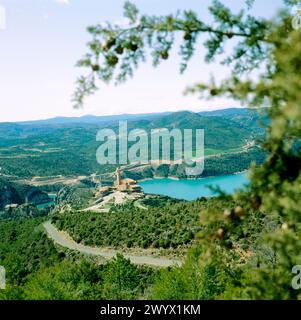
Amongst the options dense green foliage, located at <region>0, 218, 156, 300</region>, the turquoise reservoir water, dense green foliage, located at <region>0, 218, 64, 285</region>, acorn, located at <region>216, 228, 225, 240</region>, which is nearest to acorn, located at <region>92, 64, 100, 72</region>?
acorn, located at <region>216, 228, 225, 240</region>

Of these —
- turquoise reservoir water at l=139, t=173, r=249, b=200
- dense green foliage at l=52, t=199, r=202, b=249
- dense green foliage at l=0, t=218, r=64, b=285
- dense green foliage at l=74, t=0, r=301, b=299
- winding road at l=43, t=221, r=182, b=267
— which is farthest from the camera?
turquoise reservoir water at l=139, t=173, r=249, b=200

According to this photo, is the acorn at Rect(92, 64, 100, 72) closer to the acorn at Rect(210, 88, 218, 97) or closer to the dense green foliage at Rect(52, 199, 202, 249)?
the acorn at Rect(210, 88, 218, 97)

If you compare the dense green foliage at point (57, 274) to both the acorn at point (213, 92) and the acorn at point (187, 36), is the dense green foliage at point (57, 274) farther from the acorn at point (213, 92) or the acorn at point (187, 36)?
the acorn at point (213, 92)

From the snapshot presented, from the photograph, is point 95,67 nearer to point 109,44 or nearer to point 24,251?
point 109,44

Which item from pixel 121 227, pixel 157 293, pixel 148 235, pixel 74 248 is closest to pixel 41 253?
pixel 74 248

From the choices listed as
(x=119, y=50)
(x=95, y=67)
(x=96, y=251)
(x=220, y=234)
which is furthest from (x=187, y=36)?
(x=96, y=251)

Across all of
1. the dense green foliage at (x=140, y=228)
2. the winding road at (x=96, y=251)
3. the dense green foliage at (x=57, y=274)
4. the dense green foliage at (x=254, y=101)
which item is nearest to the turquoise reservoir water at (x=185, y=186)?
the dense green foliage at (x=57, y=274)
